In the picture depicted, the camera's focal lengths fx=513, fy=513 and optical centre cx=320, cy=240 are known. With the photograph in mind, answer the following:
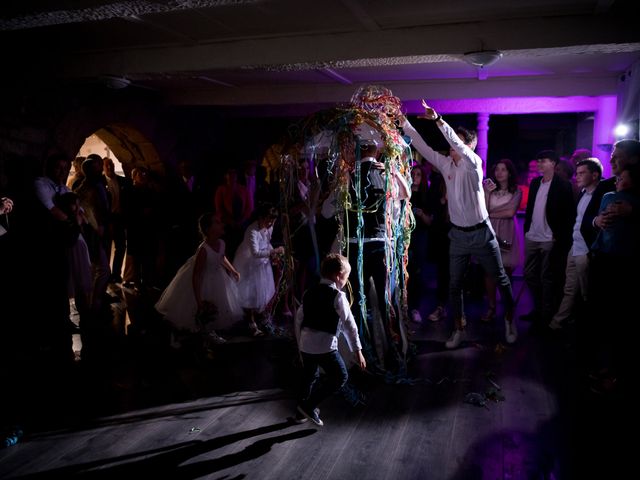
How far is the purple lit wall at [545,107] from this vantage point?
23.8ft

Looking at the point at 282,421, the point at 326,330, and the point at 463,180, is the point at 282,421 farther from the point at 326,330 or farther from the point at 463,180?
the point at 463,180

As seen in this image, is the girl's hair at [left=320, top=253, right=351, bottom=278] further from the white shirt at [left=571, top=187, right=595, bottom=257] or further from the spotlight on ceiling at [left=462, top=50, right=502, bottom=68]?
the white shirt at [left=571, top=187, right=595, bottom=257]

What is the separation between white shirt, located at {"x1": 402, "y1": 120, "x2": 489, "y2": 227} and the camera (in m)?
4.16

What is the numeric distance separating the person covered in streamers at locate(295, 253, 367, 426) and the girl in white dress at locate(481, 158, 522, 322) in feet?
8.29

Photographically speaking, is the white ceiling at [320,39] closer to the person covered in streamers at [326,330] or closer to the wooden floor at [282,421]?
the person covered in streamers at [326,330]

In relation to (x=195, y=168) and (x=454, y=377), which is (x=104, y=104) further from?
(x=454, y=377)

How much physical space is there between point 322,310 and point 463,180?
1.90m

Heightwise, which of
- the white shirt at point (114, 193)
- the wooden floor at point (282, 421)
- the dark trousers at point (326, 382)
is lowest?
the wooden floor at point (282, 421)

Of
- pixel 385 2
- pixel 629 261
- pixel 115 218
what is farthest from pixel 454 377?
pixel 115 218

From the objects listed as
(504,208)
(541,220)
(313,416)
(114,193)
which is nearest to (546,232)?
(541,220)

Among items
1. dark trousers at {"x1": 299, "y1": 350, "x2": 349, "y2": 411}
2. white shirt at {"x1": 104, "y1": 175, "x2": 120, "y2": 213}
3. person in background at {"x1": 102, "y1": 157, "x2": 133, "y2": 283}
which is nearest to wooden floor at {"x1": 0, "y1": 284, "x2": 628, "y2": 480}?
dark trousers at {"x1": 299, "y1": 350, "x2": 349, "y2": 411}

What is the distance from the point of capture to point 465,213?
432cm

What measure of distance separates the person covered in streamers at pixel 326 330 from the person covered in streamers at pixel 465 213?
157 centimetres

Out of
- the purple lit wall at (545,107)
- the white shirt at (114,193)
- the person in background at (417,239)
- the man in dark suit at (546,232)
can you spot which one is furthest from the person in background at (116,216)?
the man in dark suit at (546,232)
